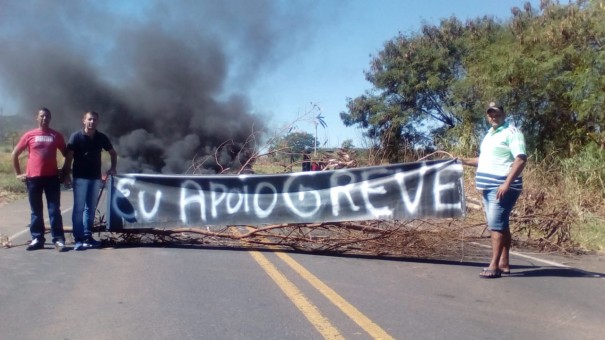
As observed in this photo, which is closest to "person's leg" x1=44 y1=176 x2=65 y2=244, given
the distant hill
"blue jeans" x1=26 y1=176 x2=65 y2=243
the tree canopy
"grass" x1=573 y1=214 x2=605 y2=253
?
"blue jeans" x1=26 y1=176 x2=65 y2=243

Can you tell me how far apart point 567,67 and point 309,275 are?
556 inches

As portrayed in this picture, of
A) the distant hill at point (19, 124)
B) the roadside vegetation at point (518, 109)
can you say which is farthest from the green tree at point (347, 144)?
the distant hill at point (19, 124)

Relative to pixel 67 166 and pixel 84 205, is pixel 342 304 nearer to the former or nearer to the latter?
pixel 84 205

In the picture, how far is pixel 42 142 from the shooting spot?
Result: 28.4ft

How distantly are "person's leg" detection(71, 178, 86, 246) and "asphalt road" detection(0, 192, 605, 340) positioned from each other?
249 millimetres

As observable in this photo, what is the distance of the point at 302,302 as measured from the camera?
6184mm

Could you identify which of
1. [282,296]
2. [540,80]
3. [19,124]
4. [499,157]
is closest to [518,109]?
[540,80]

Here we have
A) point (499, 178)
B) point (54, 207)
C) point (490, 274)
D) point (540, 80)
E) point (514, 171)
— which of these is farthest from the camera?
point (540, 80)

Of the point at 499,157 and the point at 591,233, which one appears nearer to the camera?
the point at 499,157

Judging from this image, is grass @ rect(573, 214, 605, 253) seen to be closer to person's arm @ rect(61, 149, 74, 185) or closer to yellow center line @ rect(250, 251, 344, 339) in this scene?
yellow center line @ rect(250, 251, 344, 339)

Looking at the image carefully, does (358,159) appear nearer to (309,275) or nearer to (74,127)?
(309,275)

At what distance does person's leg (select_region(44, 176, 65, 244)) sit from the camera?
8.75 m

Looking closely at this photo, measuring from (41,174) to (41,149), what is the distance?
30 cm

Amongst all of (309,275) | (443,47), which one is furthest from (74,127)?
(309,275)
